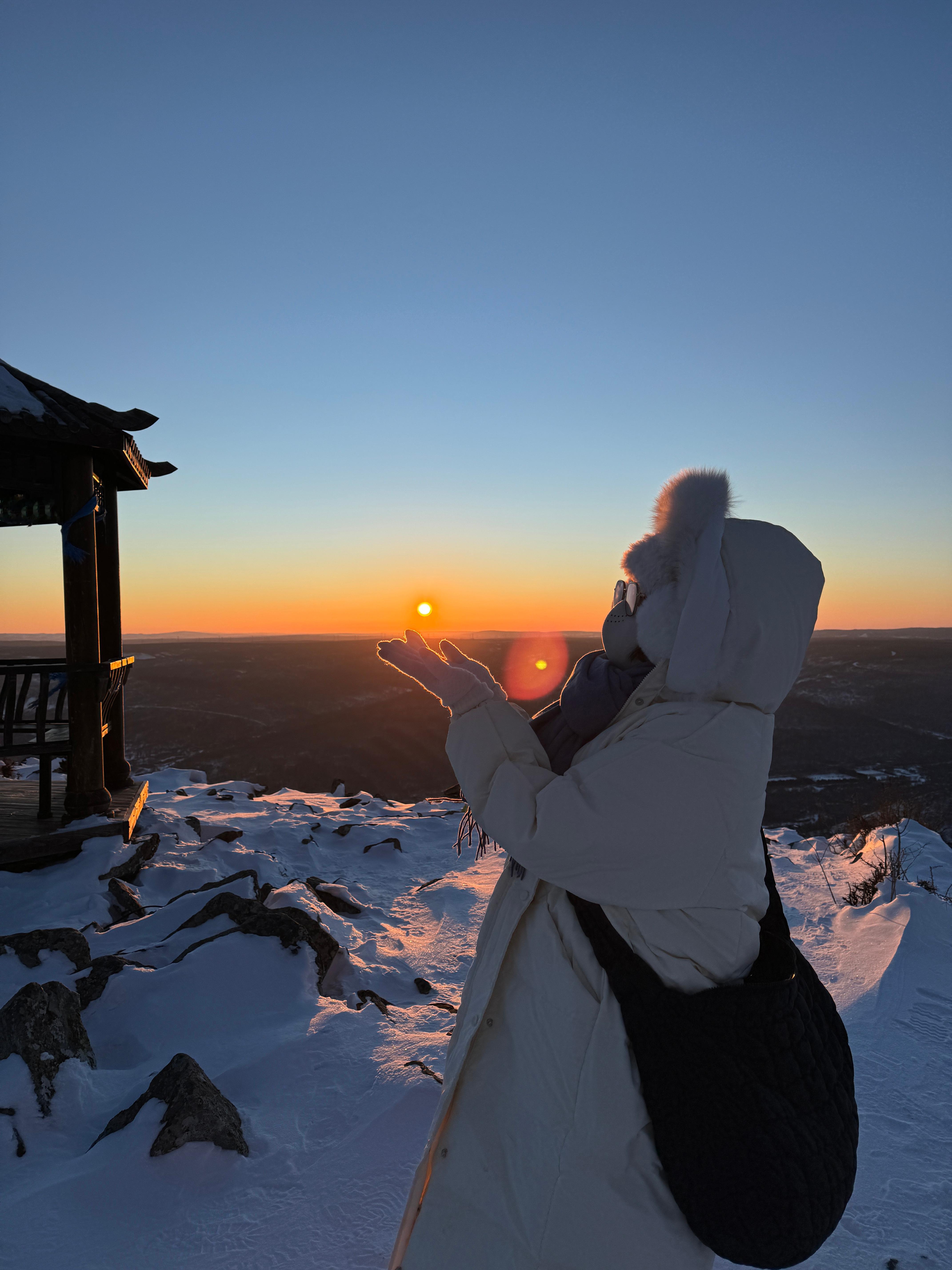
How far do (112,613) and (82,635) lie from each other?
64.0 inches

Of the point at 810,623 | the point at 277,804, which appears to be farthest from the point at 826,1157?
the point at 277,804

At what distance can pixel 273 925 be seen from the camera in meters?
3.93

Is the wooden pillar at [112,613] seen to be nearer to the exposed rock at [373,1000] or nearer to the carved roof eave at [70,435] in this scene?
the carved roof eave at [70,435]

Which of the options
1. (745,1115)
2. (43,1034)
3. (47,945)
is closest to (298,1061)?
(43,1034)

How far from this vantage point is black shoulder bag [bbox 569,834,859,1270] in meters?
1.23

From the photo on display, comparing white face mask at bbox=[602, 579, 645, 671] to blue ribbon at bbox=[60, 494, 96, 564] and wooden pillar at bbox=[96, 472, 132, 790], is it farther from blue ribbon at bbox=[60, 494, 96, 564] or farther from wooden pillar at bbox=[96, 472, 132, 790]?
wooden pillar at bbox=[96, 472, 132, 790]

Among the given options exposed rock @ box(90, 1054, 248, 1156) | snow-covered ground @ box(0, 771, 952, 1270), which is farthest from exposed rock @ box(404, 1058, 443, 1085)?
exposed rock @ box(90, 1054, 248, 1156)

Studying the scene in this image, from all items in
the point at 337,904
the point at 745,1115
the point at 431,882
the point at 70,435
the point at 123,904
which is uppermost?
the point at 70,435

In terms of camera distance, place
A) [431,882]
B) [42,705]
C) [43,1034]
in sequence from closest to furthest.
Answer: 1. [43,1034]
2. [42,705]
3. [431,882]

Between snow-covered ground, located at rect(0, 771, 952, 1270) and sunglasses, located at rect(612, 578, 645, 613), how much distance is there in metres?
1.98

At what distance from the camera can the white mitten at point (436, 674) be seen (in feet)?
5.24

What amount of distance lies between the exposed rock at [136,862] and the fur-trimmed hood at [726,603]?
16.5ft

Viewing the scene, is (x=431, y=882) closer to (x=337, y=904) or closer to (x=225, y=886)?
(x=337, y=904)

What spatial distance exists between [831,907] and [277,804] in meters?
5.98
